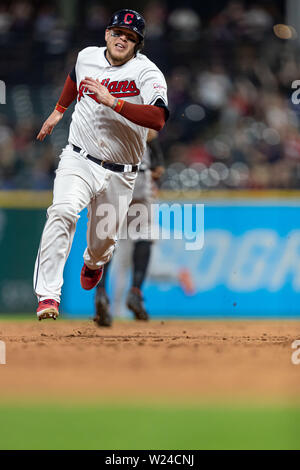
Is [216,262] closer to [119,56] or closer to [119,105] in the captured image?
[119,56]

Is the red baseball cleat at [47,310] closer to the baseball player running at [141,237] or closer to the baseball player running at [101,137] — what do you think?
the baseball player running at [101,137]

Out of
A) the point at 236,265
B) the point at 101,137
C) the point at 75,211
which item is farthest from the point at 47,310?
the point at 236,265

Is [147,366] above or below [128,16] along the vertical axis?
below

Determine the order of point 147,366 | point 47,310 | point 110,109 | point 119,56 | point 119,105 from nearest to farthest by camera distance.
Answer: point 119,105, point 47,310, point 119,56, point 110,109, point 147,366

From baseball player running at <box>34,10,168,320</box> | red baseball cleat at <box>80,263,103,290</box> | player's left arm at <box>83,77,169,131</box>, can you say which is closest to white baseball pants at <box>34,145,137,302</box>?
baseball player running at <box>34,10,168,320</box>

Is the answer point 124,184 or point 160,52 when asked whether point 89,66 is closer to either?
point 124,184

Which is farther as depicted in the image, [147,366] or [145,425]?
[147,366]

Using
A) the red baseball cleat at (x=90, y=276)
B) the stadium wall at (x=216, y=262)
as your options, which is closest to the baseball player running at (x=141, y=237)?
the red baseball cleat at (x=90, y=276)

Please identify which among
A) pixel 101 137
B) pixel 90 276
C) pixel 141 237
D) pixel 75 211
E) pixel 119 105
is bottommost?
pixel 75 211
